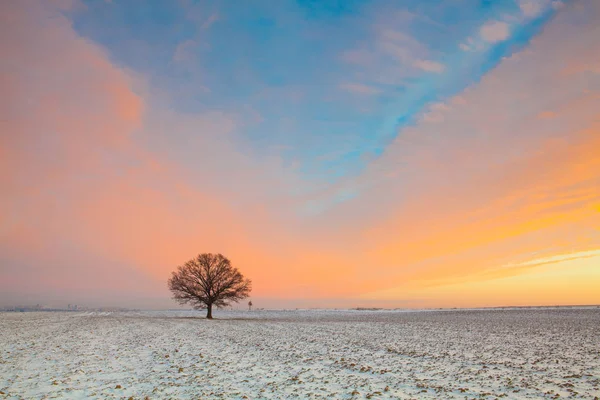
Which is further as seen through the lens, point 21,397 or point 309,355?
point 309,355

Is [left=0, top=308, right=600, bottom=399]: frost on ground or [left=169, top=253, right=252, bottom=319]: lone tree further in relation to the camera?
[left=169, top=253, right=252, bottom=319]: lone tree

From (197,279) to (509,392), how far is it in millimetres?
59886

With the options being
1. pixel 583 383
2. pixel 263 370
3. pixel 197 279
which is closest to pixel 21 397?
pixel 263 370

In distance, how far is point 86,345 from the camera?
25281 millimetres

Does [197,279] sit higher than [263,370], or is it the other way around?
[197,279]

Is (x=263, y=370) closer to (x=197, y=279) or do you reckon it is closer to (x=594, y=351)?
(x=594, y=351)

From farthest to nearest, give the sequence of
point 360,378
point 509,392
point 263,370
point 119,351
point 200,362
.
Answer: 1. point 119,351
2. point 200,362
3. point 263,370
4. point 360,378
5. point 509,392

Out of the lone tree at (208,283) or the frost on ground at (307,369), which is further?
the lone tree at (208,283)

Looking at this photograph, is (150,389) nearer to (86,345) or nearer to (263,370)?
(263,370)

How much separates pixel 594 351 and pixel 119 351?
93.0 feet

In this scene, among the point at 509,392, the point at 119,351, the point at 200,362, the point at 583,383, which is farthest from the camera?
the point at 119,351

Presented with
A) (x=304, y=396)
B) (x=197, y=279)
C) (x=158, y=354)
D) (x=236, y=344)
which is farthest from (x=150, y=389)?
(x=197, y=279)

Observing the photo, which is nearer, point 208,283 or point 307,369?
point 307,369

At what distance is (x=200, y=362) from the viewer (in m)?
18.4
